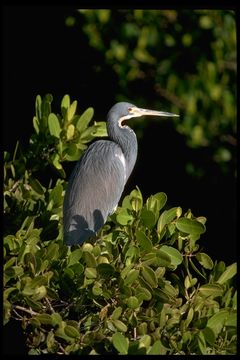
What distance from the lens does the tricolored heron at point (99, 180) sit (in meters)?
2.53

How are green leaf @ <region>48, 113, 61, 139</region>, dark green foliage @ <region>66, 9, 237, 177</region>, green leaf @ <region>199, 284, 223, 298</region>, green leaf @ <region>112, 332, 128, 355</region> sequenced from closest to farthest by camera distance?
green leaf @ <region>112, 332, 128, 355</region>
green leaf @ <region>199, 284, 223, 298</region>
green leaf @ <region>48, 113, 61, 139</region>
dark green foliage @ <region>66, 9, 237, 177</region>

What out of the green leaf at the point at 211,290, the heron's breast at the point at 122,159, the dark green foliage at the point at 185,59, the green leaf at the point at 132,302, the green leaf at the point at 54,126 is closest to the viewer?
the green leaf at the point at 132,302

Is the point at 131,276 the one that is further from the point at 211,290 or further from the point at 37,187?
the point at 37,187

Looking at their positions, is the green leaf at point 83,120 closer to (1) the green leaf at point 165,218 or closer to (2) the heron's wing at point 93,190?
(2) the heron's wing at point 93,190

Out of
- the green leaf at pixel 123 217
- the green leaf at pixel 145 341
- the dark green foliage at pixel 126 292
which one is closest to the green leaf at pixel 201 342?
the dark green foliage at pixel 126 292

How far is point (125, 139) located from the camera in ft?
9.14

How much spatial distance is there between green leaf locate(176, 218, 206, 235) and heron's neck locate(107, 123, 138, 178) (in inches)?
30.0

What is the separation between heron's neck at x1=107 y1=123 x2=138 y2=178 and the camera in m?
2.76

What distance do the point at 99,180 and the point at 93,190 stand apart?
0.04 meters

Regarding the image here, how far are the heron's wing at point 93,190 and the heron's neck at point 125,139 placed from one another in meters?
0.02

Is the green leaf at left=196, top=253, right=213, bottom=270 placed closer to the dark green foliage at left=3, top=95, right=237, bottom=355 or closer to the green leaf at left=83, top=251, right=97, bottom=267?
the dark green foliage at left=3, top=95, right=237, bottom=355

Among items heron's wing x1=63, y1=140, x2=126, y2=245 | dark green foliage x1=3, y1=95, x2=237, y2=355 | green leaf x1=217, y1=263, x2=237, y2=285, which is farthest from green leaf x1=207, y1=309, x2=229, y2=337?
heron's wing x1=63, y1=140, x2=126, y2=245

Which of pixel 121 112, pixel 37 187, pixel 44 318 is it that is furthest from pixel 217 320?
pixel 121 112

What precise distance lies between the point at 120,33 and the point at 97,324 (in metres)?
1.90
